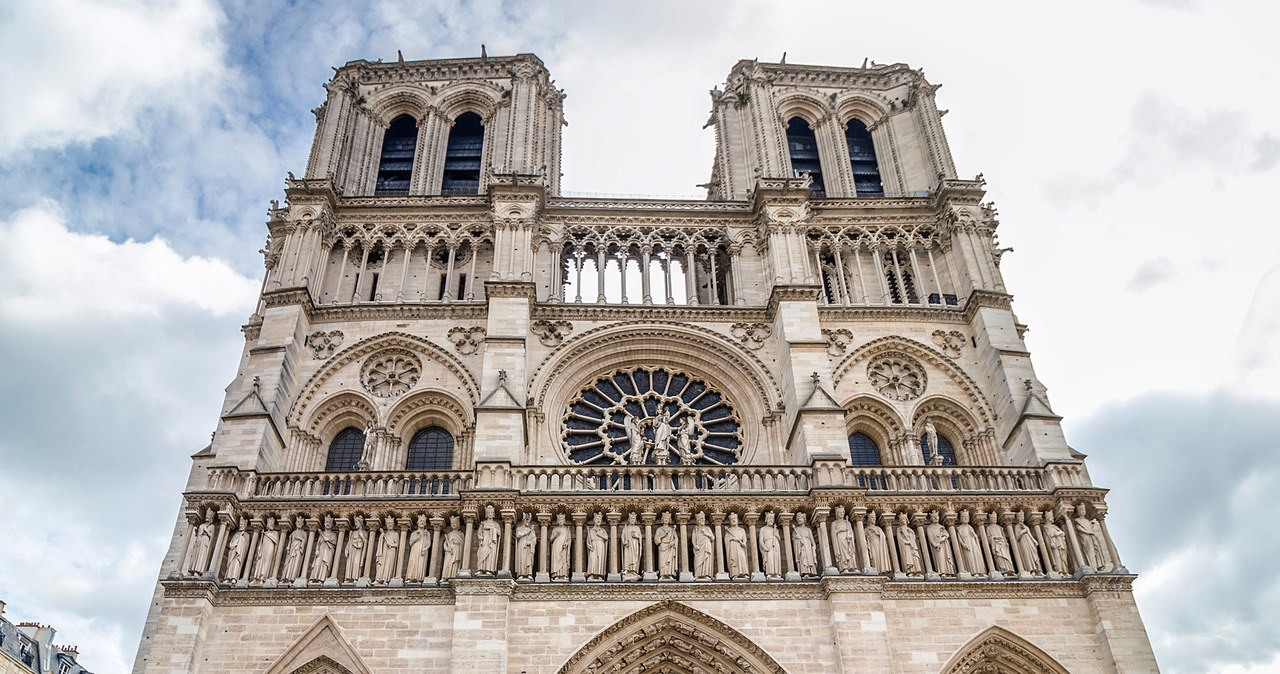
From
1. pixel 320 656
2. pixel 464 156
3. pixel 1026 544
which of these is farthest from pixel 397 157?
pixel 1026 544

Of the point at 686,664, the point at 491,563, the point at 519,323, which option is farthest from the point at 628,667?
the point at 519,323

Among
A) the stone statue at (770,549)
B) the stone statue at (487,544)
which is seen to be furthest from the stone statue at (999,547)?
the stone statue at (487,544)

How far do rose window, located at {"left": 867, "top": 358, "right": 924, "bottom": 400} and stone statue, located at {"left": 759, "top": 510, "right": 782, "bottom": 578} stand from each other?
5.00 meters

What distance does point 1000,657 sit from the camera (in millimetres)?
15852

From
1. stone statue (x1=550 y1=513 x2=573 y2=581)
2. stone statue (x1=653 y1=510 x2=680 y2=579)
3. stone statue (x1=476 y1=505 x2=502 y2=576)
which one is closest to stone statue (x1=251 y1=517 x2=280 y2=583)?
stone statue (x1=476 y1=505 x2=502 y2=576)

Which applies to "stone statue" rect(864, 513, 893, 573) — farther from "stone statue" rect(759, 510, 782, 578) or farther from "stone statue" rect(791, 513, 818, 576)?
"stone statue" rect(759, 510, 782, 578)

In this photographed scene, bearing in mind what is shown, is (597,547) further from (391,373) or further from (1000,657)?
(1000,657)

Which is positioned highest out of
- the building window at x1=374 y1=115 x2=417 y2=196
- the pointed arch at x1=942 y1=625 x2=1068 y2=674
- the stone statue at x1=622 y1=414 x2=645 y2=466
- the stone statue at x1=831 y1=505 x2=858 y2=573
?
the building window at x1=374 y1=115 x2=417 y2=196

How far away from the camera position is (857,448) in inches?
800

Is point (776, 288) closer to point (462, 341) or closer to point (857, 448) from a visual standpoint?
point (857, 448)

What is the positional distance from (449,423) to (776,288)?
742cm

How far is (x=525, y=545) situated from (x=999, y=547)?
27.0ft

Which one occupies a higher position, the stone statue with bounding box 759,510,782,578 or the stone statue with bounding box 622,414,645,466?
the stone statue with bounding box 622,414,645,466

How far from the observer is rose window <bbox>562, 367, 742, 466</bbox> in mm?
19406
